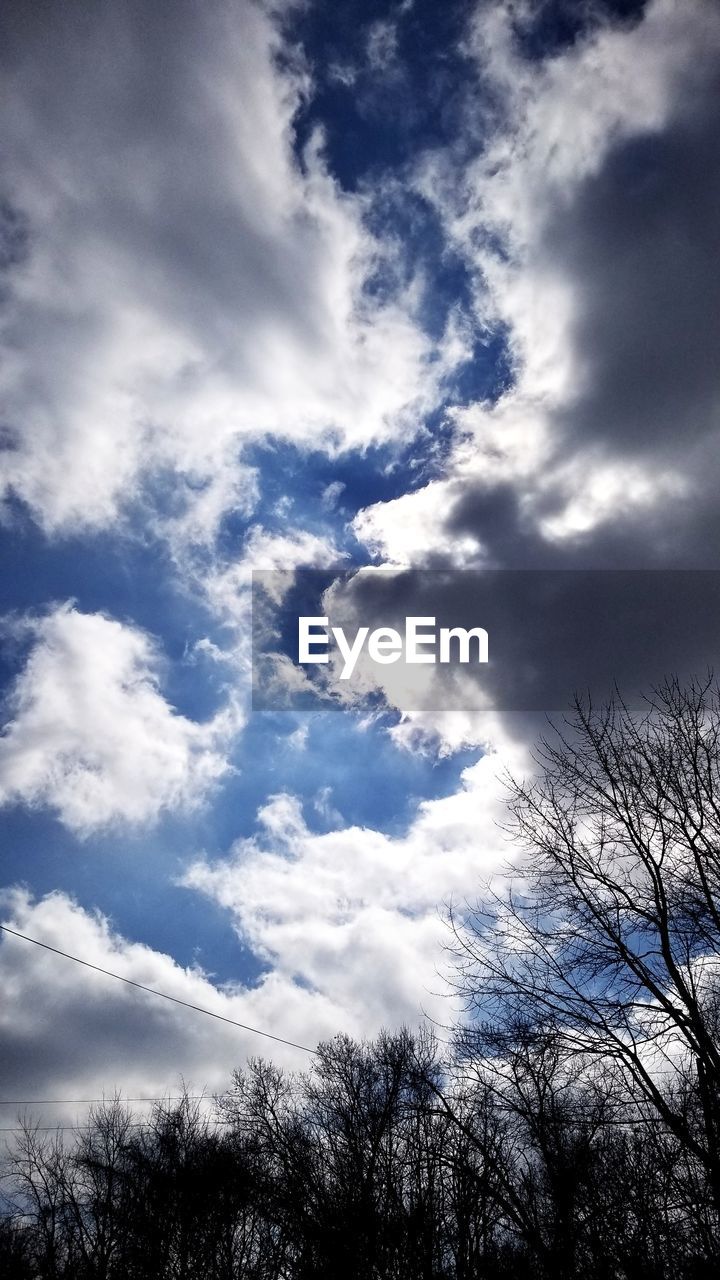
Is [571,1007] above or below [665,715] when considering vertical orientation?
below

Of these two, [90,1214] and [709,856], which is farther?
[90,1214]

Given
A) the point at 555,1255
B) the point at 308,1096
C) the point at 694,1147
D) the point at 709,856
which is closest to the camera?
the point at 694,1147

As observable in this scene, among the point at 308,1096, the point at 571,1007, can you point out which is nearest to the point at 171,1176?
the point at 308,1096

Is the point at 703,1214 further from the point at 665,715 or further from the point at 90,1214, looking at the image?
the point at 90,1214

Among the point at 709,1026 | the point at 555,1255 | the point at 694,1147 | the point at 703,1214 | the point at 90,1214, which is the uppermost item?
the point at 709,1026

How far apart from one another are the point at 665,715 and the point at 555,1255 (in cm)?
880

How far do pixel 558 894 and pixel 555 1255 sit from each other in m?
6.28

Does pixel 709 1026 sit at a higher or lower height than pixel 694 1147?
higher

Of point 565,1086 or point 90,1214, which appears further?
point 90,1214

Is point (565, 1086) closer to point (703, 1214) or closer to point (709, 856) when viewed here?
point (703, 1214)

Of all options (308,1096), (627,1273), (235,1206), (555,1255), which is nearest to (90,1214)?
(235,1206)

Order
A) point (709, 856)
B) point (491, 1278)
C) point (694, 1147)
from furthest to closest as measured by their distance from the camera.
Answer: point (491, 1278), point (709, 856), point (694, 1147)

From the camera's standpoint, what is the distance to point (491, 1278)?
16844mm

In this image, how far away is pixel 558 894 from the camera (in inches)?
393
